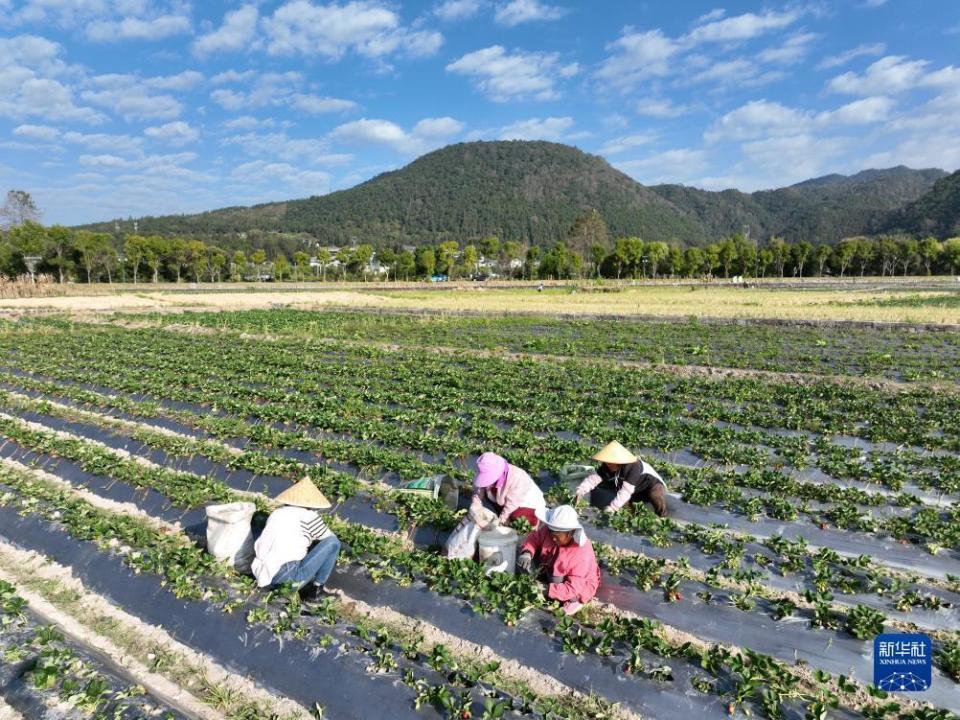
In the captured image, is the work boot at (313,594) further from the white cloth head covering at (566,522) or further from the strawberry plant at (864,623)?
the strawberry plant at (864,623)

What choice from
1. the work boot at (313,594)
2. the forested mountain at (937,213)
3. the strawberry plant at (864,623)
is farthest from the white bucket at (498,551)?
the forested mountain at (937,213)

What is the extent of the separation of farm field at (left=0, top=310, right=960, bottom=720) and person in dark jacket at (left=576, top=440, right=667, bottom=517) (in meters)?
0.36

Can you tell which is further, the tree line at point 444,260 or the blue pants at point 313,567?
the tree line at point 444,260

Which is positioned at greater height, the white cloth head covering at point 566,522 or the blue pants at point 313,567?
the white cloth head covering at point 566,522

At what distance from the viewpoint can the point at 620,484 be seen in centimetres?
712

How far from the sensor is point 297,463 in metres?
8.63

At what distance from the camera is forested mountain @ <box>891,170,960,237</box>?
11519 cm

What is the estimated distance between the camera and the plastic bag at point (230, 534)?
5.91m

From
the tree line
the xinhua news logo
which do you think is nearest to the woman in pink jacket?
the xinhua news logo

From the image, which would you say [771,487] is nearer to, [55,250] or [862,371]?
[862,371]

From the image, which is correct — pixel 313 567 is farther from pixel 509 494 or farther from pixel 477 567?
pixel 509 494

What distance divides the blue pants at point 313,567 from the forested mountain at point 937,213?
135 metres

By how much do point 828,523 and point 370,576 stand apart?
5248mm

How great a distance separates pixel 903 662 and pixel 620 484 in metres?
3.20
